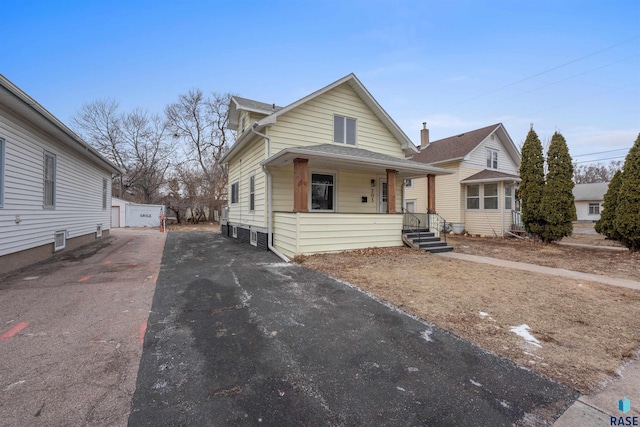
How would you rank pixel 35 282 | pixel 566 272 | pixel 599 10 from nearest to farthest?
pixel 35 282, pixel 566 272, pixel 599 10

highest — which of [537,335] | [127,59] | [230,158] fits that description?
[127,59]

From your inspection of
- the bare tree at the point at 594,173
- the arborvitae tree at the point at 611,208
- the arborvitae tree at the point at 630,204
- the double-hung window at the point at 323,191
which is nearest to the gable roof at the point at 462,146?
the arborvitae tree at the point at 611,208

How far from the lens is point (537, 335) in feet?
10.4

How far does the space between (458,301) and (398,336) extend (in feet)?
5.65

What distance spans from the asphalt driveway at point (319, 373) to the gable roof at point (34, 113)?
5.11 meters

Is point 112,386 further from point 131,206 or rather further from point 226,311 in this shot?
point 131,206

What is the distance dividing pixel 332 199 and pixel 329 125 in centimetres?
287

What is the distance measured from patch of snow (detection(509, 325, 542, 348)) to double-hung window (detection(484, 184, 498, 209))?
46.9ft

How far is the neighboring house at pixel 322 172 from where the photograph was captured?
807 cm

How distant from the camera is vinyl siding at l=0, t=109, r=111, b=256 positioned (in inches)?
237

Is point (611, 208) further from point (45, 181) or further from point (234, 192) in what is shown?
point (45, 181)

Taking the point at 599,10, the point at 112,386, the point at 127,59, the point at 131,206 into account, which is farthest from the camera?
the point at 131,206

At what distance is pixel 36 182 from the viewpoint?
720 centimetres

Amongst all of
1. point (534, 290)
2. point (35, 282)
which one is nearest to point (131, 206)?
point (35, 282)
